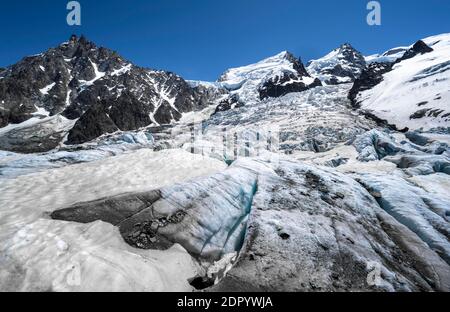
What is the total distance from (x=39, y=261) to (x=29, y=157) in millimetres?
10719

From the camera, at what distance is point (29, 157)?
1534 cm

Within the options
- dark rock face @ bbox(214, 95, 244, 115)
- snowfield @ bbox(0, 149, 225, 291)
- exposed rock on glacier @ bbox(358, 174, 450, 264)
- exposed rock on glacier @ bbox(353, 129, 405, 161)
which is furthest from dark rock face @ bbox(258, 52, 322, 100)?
snowfield @ bbox(0, 149, 225, 291)

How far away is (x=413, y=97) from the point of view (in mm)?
85125

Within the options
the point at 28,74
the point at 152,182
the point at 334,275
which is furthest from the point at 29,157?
the point at 28,74

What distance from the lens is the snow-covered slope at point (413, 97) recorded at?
225 feet

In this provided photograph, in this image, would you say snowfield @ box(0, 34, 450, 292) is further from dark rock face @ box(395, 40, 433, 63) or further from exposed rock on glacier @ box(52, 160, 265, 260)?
dark rock face @ box(395, 40, 433, 63)

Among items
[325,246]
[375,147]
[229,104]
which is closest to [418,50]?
[229,104]

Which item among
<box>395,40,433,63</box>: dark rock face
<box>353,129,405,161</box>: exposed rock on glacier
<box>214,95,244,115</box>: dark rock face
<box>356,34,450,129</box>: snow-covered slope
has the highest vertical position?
<box>395,40,433,63</box>: dark rock face

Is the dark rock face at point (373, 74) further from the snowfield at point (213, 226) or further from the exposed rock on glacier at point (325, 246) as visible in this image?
the exposed rock on glacier at point (325, 246)

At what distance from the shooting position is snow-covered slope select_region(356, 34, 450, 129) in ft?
225

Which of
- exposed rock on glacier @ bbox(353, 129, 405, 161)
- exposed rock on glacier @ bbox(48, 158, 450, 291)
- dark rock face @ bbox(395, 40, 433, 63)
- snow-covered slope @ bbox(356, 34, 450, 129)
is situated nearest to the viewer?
exposed rock on glacier @ bbox(48, 158, 450, 291)

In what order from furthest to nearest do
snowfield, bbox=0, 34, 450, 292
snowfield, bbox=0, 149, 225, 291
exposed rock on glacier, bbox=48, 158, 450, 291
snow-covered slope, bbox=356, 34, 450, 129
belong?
snow-covered slope, bbox=356, 34, 450, 129
exposed rock on glacier, bbox=48, 158, 450, 291
snowfield, bbox=0, 34, 450, 292
snowfield, bbox=0, 149, 225, 291

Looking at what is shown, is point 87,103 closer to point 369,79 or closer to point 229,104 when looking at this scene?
point 229,104

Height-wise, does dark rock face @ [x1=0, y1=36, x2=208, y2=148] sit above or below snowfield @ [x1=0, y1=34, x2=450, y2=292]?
above
